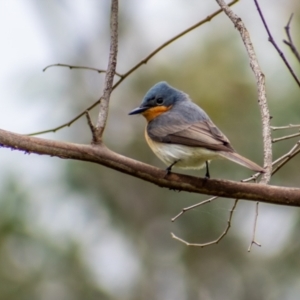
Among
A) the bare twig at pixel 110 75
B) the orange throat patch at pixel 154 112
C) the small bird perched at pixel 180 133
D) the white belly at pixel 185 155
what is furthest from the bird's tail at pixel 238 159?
the orange throat patch at pixel 154 112

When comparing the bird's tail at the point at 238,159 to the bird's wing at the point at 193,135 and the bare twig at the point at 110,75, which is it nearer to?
the bird's wing at the point at 193,135

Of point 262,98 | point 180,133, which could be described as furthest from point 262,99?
point 180,133

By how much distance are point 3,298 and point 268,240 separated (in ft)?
14.1

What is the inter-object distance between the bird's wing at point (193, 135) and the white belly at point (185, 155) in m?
0.04

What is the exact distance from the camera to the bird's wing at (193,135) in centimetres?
421

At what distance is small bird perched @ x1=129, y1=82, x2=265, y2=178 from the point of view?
13.9 ft

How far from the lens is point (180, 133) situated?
15.0 ft

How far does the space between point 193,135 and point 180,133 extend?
0.17m

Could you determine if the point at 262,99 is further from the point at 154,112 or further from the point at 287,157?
the point at 154,112

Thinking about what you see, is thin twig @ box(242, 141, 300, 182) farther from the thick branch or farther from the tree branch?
the thick branch

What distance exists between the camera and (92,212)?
11.0 meters

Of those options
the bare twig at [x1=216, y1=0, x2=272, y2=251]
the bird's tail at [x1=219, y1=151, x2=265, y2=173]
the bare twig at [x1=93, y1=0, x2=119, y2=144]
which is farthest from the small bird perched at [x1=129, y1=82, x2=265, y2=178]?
the bare twig at [x1=93, y1=0, x2=119, y2=144]

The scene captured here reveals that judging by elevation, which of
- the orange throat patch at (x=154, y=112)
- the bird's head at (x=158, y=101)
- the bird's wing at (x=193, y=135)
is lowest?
the bird's wing at (x=193, y=135)

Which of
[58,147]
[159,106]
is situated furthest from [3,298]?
[58,147]
